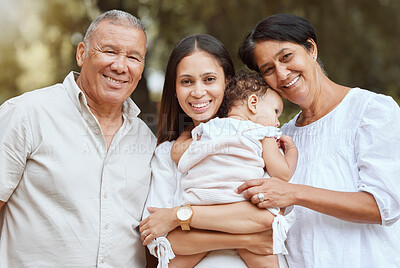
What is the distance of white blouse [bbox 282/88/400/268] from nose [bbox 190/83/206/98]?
26.4 inches

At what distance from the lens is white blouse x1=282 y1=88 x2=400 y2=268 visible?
205cm

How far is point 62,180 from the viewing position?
2174mm

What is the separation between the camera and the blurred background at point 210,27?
5648 millimetres

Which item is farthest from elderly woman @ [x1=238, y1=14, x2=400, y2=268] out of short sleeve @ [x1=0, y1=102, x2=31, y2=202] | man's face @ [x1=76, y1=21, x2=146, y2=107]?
short sleeve @ [x1=0, y1=102, x2=31, y2=202]

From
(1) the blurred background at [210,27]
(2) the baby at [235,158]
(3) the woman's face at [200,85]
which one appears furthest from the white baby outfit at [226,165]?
(1) the blurred background at [210,27]

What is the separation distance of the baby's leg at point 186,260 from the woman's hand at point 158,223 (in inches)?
6.0

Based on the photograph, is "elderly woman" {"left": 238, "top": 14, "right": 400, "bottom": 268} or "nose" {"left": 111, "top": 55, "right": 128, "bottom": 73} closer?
"elderly woman" {"left": 238, "top": 14, "right": 400, "bottom": 268}

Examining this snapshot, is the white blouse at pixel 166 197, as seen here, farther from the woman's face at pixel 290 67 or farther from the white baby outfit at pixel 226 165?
the woman's face at pixel 290 67

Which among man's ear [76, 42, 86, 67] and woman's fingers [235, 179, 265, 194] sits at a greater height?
man's ear [76, 42, 86, 67]

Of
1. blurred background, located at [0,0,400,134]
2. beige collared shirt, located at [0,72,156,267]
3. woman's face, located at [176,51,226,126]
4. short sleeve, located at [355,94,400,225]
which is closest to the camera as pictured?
short sleeve, located at [355,94,400,225]

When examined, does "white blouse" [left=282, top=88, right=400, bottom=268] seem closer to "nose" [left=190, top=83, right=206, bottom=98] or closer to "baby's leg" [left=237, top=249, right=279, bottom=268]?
"baby's leg" [left=237, top=249, right=279, bottom=268]

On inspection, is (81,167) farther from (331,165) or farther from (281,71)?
(331,165)

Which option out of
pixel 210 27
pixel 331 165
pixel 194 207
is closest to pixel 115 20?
pixel 194 207

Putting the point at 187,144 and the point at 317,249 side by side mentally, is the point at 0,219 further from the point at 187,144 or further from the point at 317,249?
the point at 317,249
